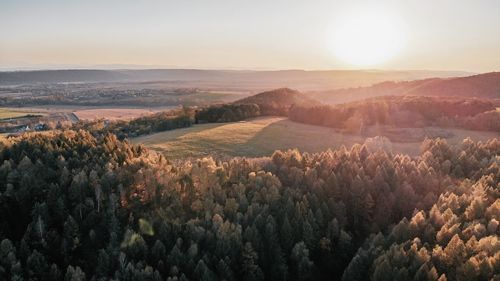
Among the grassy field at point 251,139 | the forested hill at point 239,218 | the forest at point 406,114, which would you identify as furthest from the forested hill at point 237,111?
the forested hill at point 239,218

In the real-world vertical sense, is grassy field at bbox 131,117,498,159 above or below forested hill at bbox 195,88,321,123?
below

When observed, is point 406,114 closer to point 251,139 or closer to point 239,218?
point 251,139

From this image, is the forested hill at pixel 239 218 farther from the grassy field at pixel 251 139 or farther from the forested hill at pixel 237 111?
the forested hill at pixel 237 111

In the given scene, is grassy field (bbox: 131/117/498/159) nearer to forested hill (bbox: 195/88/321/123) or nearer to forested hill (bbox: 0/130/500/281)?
forested hill (bbox: 195/88/321/123)

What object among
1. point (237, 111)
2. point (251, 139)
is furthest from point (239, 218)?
point (237, 111)

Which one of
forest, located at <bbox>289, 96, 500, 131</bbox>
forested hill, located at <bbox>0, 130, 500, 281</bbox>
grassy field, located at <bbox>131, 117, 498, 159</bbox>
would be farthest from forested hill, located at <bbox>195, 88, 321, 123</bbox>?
forested hill, located at <bbox>0, 130, 500, 281</bbox>

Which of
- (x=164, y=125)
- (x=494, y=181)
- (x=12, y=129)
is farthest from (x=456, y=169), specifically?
(x=12, y=129)

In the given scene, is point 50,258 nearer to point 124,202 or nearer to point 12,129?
point 124,202
